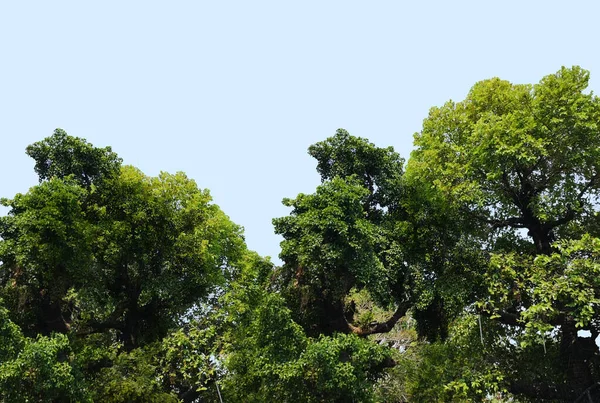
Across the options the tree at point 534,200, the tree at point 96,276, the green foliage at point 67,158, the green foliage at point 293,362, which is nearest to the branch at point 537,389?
the tree at point 534,200

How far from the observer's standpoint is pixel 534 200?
14.2 meters

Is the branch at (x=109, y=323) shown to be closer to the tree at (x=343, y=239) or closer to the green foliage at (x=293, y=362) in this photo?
the green foliage at (x=293, y=362)

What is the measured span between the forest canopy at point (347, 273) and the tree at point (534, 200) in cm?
6

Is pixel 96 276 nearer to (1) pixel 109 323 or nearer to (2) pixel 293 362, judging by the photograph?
(1) pixel 109 323

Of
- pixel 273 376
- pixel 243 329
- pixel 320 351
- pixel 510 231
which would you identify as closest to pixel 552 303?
pixel 510 231

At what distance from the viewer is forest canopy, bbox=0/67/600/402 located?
13.6m

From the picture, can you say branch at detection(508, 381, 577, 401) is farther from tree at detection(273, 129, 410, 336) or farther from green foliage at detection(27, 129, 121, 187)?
green foliage at detection(27, 129, 121, 187)

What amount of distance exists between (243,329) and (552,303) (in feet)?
28.4

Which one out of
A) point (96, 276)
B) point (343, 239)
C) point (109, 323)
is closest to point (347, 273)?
point (343, 239)

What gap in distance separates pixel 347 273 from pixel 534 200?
5336 mm

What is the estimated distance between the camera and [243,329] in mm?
16391

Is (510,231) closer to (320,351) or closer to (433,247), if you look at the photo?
(433,247)

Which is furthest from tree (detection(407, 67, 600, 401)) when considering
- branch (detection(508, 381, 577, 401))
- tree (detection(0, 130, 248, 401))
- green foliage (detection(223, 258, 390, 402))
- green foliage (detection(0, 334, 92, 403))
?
green foliage (detection(0, 334, 92, 403))

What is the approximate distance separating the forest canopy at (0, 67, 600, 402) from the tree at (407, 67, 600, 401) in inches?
2.2
